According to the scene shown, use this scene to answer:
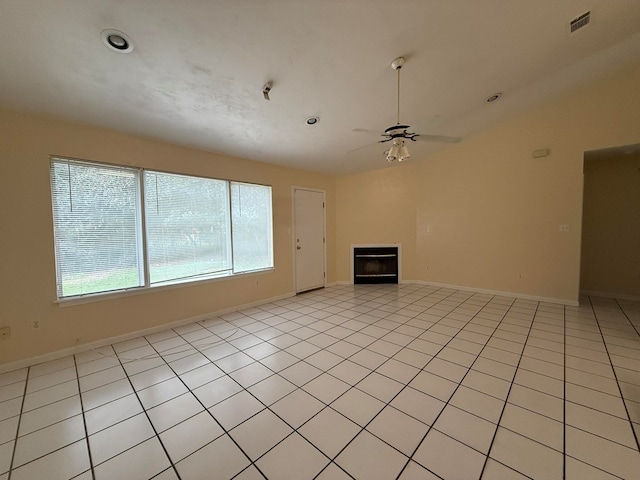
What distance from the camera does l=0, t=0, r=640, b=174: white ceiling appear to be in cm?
169

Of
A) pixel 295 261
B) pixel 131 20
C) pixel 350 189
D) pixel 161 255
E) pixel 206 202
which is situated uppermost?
→ pixel 131 20

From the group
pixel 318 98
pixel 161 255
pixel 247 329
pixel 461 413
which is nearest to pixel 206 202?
pixel 161 255

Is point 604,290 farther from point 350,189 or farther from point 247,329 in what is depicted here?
point 247,329

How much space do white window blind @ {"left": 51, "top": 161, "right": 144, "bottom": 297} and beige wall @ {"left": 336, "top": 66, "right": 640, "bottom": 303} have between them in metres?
4.09

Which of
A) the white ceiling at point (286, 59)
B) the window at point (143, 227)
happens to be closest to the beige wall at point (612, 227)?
the white ceiling at point (286, 59)

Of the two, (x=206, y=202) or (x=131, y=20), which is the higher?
(x=131, y=20)

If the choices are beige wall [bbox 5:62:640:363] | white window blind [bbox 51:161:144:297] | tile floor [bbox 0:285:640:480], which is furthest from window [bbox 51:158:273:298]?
tile floor [bbox 0:285:640:480]

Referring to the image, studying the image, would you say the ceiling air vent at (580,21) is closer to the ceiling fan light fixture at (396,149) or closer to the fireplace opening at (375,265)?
the ceiling fan light fixture at (396,149)

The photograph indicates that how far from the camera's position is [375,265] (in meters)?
5.87

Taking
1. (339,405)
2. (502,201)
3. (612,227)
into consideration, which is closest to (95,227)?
(339,405)

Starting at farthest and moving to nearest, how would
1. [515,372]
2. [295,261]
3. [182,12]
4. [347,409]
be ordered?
1. [295,261]
2. [515,372]
3. [347,409]
4. [182,12]

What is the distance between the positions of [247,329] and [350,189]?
3.93 m

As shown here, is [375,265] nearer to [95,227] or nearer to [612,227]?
[612,227]

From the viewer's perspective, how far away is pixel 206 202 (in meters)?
3.70
